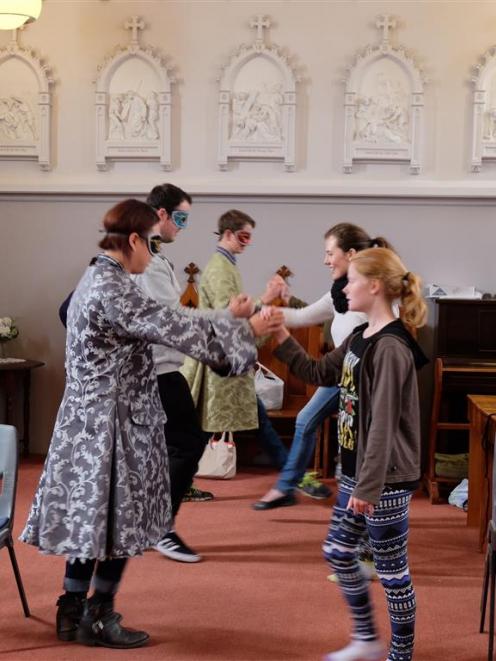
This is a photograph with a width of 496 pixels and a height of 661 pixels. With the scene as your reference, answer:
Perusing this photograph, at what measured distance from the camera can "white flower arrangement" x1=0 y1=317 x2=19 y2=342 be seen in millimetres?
6938

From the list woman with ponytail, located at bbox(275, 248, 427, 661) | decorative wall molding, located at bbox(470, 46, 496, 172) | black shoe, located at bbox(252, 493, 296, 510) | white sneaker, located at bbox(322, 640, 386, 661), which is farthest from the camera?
decorative wall molding, located at bbox(470, 46, 496, 172)

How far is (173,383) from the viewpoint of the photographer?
14.1 feet

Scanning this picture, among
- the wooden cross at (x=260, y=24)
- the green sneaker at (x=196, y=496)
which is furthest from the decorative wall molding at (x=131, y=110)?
the green sneaker at (x=196, y=496)

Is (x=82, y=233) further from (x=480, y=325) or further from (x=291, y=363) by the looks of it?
(x=291, y=363)

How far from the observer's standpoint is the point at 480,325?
6.50m

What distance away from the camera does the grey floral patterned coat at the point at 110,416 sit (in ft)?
10.2

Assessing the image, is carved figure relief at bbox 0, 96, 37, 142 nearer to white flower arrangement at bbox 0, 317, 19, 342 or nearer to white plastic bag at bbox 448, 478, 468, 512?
white flower arrangement at bbox 0, 317, 19, 342

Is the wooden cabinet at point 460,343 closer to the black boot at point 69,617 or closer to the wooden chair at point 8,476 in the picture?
the black boot at point 69,617

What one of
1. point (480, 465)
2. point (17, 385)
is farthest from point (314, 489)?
point (17, 385)

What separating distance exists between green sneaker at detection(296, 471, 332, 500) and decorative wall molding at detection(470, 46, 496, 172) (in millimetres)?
2433

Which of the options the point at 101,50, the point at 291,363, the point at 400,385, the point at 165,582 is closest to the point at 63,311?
the point at 165,582

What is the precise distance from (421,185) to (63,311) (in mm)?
3025

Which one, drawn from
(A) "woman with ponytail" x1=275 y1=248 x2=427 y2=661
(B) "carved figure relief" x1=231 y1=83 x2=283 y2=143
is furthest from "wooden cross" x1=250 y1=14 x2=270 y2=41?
(A) "woman with ponytail" x1=275 y1=248 x2=427 y2=661

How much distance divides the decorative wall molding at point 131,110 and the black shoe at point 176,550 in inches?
124
